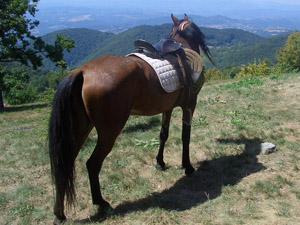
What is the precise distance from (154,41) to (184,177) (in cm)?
10200

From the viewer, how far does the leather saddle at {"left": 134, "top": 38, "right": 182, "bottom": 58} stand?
389cm

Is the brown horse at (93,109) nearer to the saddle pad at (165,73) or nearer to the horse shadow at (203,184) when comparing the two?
the saddle pad at (165,73)

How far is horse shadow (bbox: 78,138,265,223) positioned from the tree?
17.7 meters

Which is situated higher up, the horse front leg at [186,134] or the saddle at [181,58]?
the saddle at [181,58]

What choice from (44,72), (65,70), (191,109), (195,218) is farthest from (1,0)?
(44,72)

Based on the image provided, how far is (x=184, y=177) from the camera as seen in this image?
14.2 ft

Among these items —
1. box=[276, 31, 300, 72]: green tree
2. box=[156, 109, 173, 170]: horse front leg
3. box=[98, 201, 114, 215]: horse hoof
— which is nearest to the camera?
box=[98, 201, 114, 215]: horse hoof

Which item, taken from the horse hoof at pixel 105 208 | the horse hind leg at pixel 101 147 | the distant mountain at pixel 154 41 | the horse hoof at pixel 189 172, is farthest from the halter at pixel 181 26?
the distant mountain at pixel 154 41

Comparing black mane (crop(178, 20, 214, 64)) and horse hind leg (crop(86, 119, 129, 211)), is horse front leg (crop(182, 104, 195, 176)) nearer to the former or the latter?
black mane (crop(178, 20, 214, 64))

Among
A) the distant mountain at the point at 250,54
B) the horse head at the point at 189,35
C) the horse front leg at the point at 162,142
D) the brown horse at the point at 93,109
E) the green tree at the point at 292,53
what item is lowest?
the distant mountain at the point at 250,54

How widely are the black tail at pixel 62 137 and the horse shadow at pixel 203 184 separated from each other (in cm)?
65

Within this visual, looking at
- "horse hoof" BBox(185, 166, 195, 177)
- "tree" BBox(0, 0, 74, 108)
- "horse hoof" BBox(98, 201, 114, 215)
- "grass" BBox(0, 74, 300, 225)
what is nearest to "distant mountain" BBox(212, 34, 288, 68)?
"tree" BBox(0, 0, 74, 108)

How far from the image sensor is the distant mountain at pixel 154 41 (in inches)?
4162

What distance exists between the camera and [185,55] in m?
4.16
